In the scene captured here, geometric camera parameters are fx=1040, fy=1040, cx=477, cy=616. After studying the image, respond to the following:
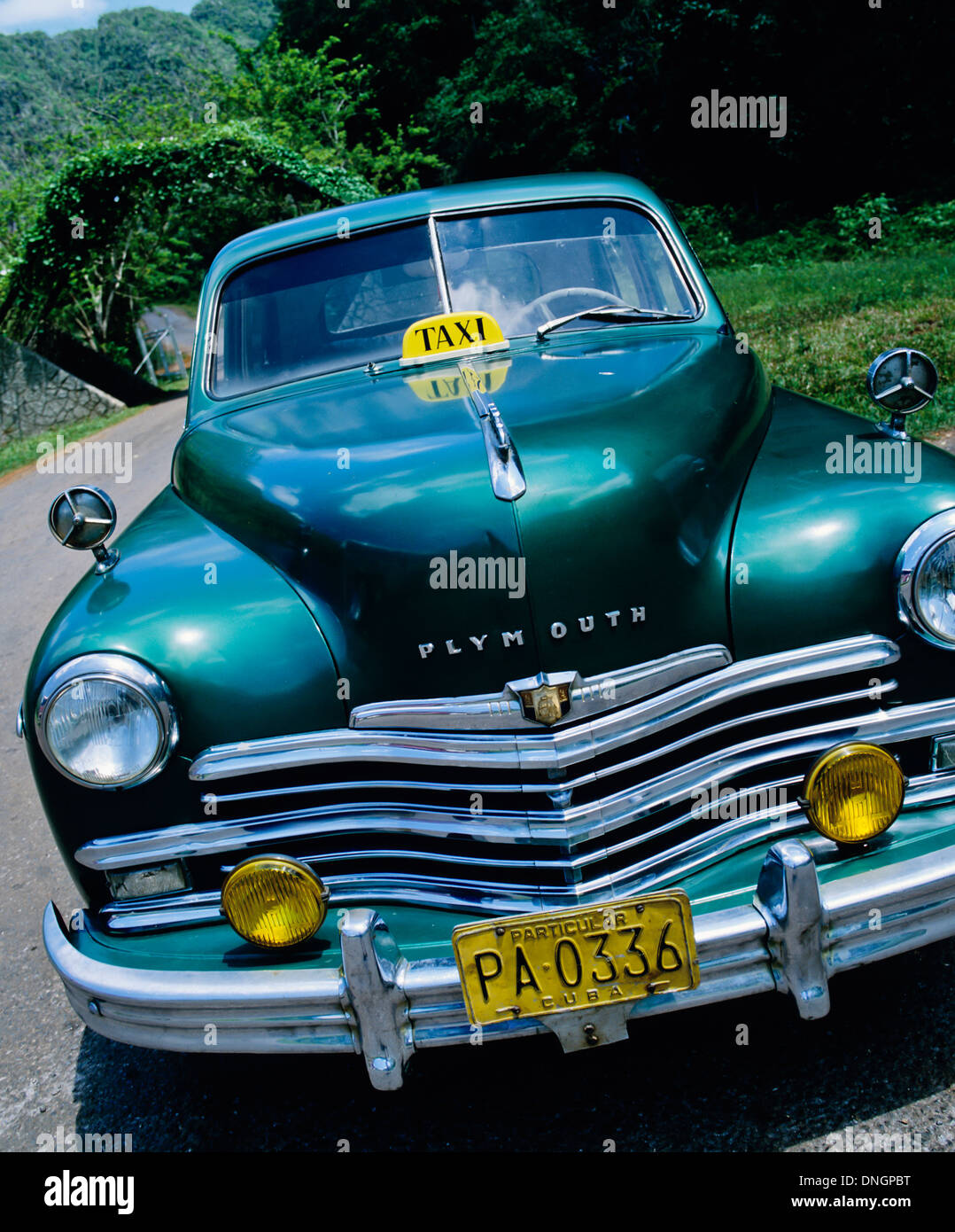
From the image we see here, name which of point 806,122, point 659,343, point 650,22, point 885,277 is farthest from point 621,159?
point 659,343

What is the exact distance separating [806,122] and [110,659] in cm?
2505

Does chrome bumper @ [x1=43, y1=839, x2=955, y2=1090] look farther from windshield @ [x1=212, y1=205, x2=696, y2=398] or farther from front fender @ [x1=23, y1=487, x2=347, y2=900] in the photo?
windshield @ [x1=212, y1=205, x2=696, y2=398]

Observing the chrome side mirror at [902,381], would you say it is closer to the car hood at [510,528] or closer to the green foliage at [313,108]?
the car hood at [510,528]

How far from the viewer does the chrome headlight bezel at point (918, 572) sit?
211 cm

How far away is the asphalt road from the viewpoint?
2.07 metres

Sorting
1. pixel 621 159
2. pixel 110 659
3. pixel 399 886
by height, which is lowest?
pixel 621 159

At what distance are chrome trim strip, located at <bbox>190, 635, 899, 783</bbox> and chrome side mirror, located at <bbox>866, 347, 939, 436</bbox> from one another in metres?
0.85

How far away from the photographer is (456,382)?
265 cm

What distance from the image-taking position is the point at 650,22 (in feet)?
85.0

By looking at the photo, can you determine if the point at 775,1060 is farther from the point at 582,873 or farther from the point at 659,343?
the point at 659,343

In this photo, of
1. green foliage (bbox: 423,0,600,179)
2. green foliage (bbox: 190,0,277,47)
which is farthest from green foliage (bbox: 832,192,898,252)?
green foliage (bbox: 190,0,277,47)

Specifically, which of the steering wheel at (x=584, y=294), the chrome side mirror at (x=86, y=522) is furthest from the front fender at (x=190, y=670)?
the steering wheel at (x=584, y=294)
